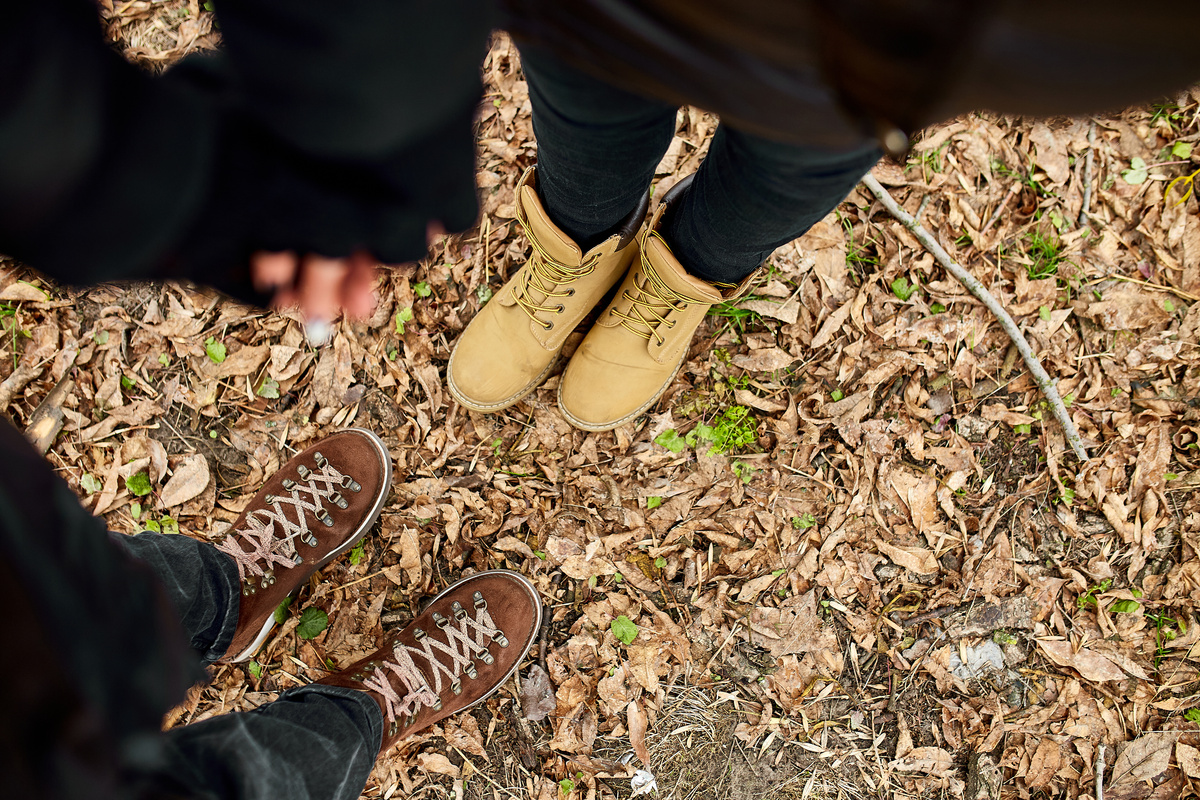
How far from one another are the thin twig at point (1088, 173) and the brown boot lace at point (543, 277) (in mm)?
2319

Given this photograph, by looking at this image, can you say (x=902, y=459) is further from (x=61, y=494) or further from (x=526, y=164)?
(x=61, y=494)

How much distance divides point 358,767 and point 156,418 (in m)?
1.80

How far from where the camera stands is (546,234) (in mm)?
2016

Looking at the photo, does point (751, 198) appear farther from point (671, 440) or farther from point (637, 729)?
point (637, 729)

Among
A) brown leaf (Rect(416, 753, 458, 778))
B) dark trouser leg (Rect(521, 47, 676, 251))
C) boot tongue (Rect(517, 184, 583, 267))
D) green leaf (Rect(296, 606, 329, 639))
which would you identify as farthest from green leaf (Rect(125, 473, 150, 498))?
dark trouser leg (Rect(521, 47, 676, 251))

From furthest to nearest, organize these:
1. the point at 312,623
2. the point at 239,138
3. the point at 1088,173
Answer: the point at 1088,173, the point at 312,623, the point at 239,138

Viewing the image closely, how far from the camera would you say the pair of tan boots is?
7.63 ft

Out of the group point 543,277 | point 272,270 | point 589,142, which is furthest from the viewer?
point 543,277

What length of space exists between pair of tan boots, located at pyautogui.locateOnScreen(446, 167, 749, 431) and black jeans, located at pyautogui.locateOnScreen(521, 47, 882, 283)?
0.26 meters

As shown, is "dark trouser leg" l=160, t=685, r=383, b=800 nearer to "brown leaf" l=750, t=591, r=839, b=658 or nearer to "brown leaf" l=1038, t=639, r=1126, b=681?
"brown leaf" l=750, t=591, r=839, b=658

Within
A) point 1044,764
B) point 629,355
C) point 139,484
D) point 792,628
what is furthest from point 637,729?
point 139,484

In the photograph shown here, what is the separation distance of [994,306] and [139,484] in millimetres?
3730

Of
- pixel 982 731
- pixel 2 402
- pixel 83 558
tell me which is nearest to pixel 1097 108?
pixel 83 558

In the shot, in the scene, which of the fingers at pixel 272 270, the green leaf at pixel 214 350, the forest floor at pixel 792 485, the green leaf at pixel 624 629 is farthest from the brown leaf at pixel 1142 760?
the green leaf at pixel 214 350
